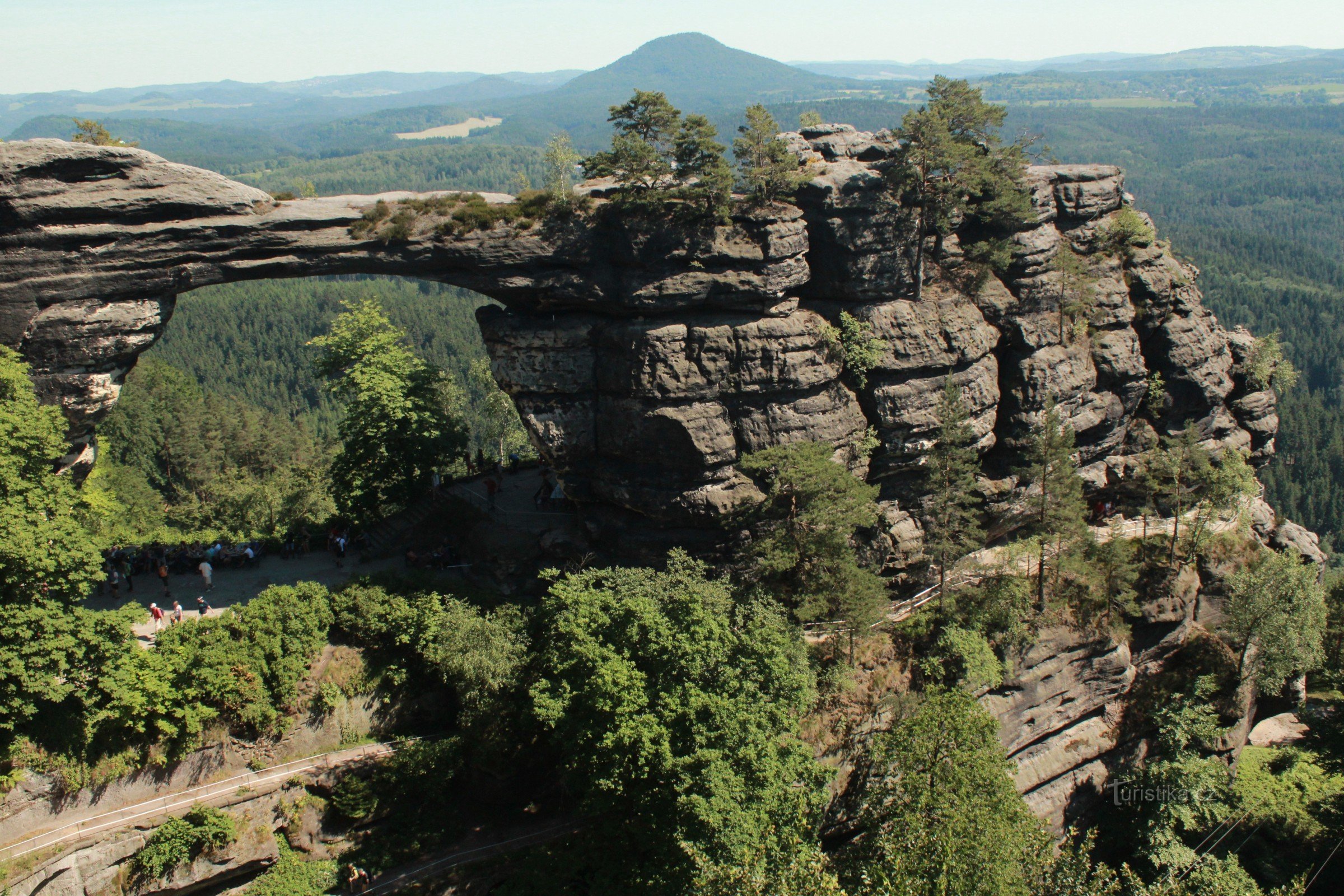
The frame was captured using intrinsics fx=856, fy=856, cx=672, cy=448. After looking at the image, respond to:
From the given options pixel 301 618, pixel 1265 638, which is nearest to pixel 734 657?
pixel 301 618

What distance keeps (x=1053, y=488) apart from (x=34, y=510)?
3334 cm

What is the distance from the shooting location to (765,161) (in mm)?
31625

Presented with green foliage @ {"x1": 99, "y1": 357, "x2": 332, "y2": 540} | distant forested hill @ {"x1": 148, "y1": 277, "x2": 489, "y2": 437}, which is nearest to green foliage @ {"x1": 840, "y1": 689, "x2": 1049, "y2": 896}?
green foliage @ {"x1": 99, "y1": 357, "x2": 332, "y2": 540}

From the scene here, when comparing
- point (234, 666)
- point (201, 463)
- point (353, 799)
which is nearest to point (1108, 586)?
point (353, 799)

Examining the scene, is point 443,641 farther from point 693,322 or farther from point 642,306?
point 693,322

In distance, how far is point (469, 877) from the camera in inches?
1074

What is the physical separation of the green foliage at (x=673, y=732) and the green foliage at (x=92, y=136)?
21086 mm

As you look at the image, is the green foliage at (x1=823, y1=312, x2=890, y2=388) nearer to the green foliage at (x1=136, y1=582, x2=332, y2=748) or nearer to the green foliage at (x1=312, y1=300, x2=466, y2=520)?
the green foliage at (x1=312, y1=300, x2=466, y2=520)

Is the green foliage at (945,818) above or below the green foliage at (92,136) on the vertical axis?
below

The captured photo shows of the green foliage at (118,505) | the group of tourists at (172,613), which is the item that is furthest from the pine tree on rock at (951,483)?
the green foliage at (118,505)

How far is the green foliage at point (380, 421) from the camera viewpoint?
3516 cm

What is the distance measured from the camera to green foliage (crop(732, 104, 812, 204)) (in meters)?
31.0

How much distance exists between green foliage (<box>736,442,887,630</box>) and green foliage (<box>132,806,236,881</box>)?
18123 mm

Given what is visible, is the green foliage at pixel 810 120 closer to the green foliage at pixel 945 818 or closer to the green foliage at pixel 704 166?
the green foliage at pixel 704 166
